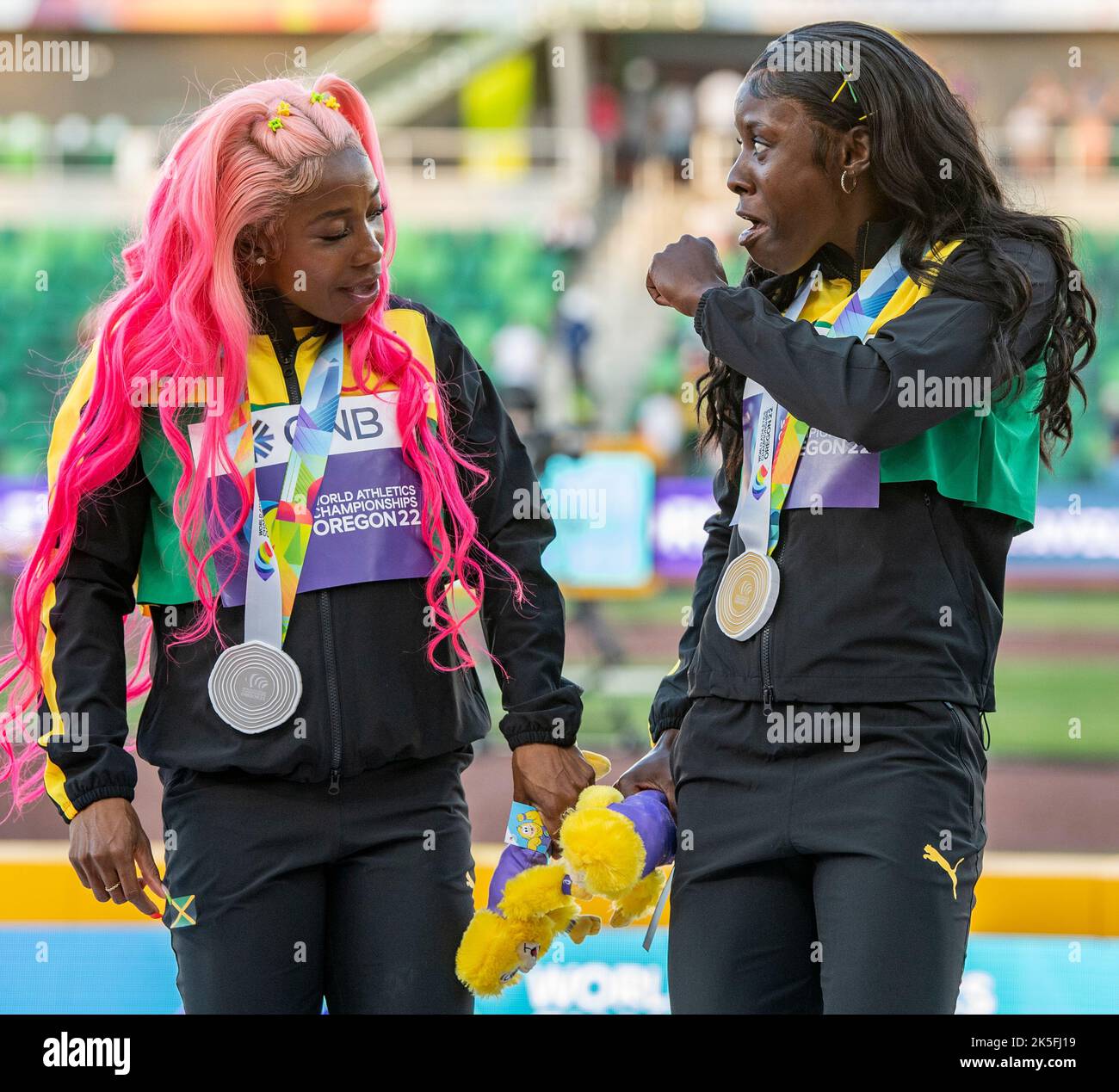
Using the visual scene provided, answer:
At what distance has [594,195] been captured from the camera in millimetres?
17656

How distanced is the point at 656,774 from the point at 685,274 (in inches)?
30.5

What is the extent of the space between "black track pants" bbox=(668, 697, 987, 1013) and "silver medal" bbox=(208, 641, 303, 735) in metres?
0.59

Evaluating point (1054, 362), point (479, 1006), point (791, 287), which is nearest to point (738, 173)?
point (791, 287)

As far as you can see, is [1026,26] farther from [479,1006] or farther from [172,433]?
[172,433]

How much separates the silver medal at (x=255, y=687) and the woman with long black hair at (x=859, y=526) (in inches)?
22.9

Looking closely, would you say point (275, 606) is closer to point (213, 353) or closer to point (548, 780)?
point (213, 353)

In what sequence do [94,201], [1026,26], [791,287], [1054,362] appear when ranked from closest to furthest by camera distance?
[1054,362] → [791,287] → [94,201] → [1026,26]

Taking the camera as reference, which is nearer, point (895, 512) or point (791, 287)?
point (895, 512)

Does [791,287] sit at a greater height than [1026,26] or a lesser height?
lesser

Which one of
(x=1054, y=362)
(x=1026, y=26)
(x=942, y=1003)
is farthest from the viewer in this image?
(x=1026, y=26)

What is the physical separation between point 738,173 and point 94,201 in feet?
55.0

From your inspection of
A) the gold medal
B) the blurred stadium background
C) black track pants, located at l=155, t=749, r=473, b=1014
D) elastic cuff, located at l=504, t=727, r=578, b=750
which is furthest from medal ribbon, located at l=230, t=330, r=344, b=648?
the blurred stadium background

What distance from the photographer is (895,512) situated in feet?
7.00

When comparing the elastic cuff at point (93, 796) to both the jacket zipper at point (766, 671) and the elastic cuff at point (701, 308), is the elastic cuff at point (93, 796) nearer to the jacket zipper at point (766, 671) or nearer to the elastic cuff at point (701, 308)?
the jacket zipper at point (766, 671)
